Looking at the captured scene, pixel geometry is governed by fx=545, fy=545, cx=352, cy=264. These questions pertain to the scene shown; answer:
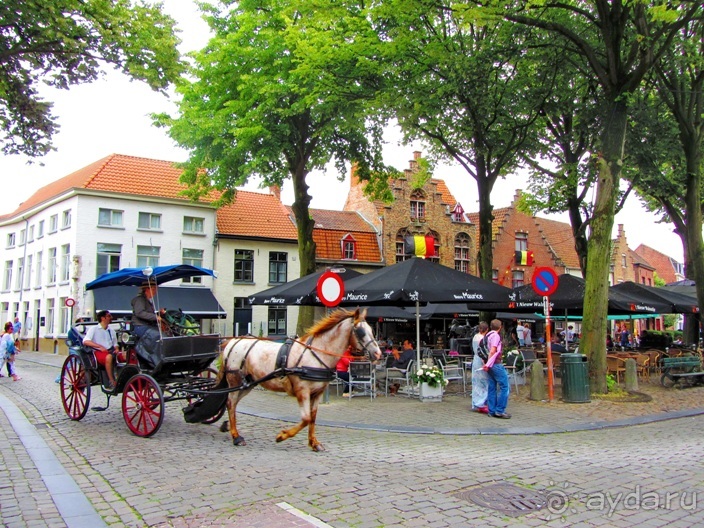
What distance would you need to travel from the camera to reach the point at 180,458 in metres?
6.66

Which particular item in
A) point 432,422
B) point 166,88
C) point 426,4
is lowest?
point 432,422

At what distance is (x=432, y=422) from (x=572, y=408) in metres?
3.34

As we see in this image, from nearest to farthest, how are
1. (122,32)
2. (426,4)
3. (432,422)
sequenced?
(122,32), (432,422), (426,4)

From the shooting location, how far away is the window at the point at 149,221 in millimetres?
30984

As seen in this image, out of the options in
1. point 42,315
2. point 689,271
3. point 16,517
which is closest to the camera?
point 16,517

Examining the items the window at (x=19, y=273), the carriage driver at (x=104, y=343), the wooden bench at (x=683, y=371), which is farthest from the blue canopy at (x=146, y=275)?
the window at (x=19, y=273)

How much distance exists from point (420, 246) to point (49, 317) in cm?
2233

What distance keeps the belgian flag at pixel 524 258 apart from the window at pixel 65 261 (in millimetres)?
31027

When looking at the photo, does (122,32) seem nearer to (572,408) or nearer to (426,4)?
(426,4)

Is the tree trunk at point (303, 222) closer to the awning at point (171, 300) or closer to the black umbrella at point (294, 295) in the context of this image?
the black umbrella at point (294, 295)

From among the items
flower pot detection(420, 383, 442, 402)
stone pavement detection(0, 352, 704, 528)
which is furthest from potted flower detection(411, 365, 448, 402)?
stone pavement detection(0, 352, 704, 528)

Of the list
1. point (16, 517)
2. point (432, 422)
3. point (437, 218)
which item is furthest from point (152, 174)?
point (16, 517)

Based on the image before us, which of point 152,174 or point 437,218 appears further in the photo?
point 437,218

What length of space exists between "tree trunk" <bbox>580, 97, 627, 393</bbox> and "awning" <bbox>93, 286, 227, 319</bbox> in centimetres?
1916
